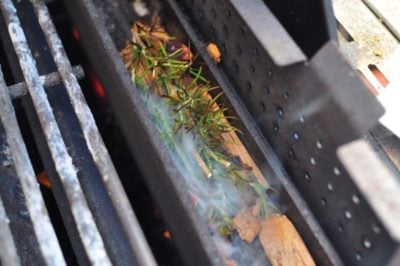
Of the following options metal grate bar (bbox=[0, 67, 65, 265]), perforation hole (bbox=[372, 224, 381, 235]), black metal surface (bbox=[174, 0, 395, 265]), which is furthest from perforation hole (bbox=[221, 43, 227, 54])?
perforation hole (bbox=[372, 224, 381, 235])

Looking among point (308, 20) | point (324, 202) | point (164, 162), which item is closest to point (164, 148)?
point (164, 162)

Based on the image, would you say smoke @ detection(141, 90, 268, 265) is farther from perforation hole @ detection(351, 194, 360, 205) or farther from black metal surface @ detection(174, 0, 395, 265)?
perforation hole @ detection(351, 194, 360, 205)

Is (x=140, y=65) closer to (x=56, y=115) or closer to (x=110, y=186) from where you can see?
(x=56, y=115)

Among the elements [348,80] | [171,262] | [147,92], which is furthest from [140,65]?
[348,80]

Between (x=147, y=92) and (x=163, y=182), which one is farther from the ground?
(x=147, y=92)

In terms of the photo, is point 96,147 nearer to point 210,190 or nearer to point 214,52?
point 210,190

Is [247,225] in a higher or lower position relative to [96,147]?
lower
